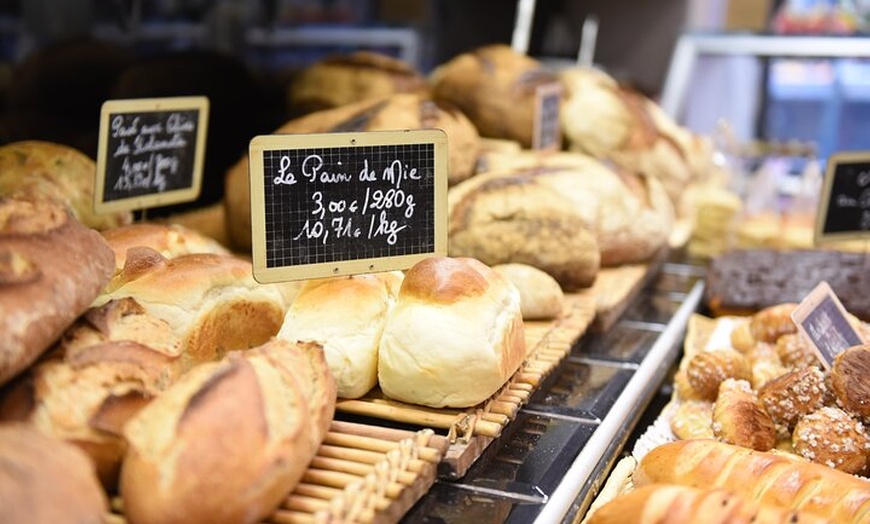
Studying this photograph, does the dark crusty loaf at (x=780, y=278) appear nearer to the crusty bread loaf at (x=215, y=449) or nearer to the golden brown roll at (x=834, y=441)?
the golden brown roll at (x=834, y=441)

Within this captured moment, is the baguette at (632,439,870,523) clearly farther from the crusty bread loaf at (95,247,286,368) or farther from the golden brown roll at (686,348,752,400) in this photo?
the crusty bread loaf at (95,247,286,368)

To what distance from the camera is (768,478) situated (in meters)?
1.38

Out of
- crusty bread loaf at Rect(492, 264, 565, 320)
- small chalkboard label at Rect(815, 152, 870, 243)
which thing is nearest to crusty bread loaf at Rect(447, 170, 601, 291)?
crusty bread loaf at Rect(492, 264, 565, 320)

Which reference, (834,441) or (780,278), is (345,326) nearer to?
(834,441)

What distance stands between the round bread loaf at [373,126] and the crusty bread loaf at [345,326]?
0.78 meters

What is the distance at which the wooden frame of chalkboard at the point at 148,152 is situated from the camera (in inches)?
77.0

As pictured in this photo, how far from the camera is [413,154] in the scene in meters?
1.71

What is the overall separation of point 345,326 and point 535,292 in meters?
0.63

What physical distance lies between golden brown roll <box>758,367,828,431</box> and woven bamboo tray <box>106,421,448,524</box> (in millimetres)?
743

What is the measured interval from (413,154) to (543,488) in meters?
0.67

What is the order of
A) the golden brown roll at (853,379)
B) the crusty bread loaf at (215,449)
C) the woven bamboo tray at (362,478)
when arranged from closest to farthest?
the crusty bread loaf at (215,449) → the woven bamboo tray at (362,478) → the golden brown roll at (853,379)

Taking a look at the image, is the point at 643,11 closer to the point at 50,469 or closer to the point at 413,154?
the point at 413,154

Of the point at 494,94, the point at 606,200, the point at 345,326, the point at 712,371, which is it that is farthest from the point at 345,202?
the point at 494,94

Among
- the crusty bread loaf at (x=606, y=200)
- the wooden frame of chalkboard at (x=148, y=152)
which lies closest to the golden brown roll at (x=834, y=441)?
the crusty bread loaf at (x=606, y=200)
